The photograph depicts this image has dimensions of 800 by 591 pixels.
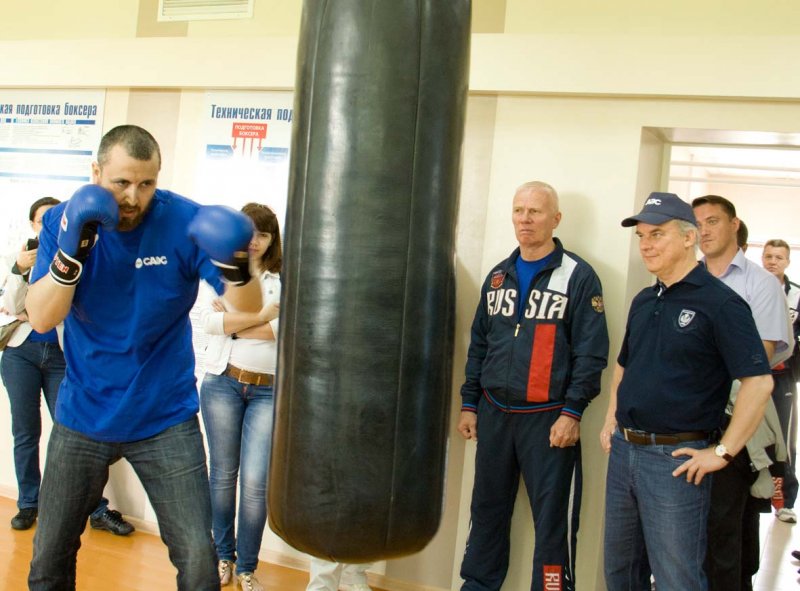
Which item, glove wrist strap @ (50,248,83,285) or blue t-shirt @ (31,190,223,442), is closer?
glove wrist strap @ (50,248,83,285)

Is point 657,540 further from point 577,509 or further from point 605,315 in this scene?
point 605,315

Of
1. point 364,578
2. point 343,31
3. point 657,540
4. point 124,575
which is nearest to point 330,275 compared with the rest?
point 343,31

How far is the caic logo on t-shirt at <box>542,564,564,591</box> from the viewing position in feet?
9.07

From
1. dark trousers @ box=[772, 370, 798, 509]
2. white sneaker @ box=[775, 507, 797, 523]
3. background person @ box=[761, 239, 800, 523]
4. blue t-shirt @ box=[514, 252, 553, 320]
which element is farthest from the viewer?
white sneaker @ box=[775, 507, 797, 523]

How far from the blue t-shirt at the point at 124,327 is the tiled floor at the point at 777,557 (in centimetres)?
275

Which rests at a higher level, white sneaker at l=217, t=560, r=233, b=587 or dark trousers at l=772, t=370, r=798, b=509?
dark trousers at l=772, t=370, r=798, b=509

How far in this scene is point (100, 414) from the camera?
2.03 metres

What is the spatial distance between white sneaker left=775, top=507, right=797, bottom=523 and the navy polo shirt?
9.05ft

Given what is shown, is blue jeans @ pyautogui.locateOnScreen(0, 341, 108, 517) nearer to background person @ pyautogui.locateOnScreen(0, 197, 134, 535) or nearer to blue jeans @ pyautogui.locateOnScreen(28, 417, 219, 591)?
background person @ pyautogui.locateOnScreen(0, 197, 134, 535)

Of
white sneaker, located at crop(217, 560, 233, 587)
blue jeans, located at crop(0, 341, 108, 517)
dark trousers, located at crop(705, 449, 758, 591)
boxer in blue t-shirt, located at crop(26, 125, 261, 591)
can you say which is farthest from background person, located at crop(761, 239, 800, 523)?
blue jeans, located at crop(0, 341, 108, 517)

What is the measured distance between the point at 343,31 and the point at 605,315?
180 cm

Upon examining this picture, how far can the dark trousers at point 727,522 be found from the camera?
254 cm

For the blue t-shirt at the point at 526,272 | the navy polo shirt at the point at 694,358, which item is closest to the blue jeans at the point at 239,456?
the blue t-shirt at the point at 526,272

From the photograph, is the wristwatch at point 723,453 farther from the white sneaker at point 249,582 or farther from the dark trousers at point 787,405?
the white sneaker at point 249,582
